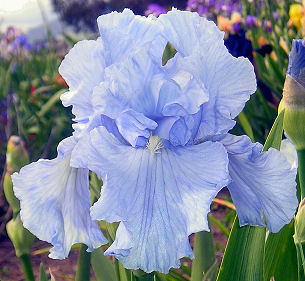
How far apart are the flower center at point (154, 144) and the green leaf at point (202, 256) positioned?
50 centimetres

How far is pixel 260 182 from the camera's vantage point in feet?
1.93

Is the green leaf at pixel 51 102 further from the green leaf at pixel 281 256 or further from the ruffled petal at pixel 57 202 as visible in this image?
the ruffled petal at pixel 57 202

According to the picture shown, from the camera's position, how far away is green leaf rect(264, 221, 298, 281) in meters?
0.89

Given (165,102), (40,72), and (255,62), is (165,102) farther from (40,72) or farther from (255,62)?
(40,72)

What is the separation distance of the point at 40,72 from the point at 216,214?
3.23 metres

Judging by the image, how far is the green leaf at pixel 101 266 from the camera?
0.98m

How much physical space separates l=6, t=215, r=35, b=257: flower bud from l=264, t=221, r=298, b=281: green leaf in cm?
41

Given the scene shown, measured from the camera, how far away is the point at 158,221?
51 cm

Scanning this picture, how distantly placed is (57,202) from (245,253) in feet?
0.96

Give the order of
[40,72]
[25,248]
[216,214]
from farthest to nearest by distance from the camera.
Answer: [40,72] < [216,214] < [25,248]

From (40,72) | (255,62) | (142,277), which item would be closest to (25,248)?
(142,277)

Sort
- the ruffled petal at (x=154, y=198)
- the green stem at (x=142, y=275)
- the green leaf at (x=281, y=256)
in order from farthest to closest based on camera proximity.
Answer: the green leaf at (x=281, y=256) → the green stem at (x=142, y=275) → the ruffled petal at (x=154, y=198)

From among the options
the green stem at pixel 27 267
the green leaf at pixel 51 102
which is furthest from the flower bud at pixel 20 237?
the green leaf at pixel 51 102

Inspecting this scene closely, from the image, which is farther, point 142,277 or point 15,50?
point 15,50
